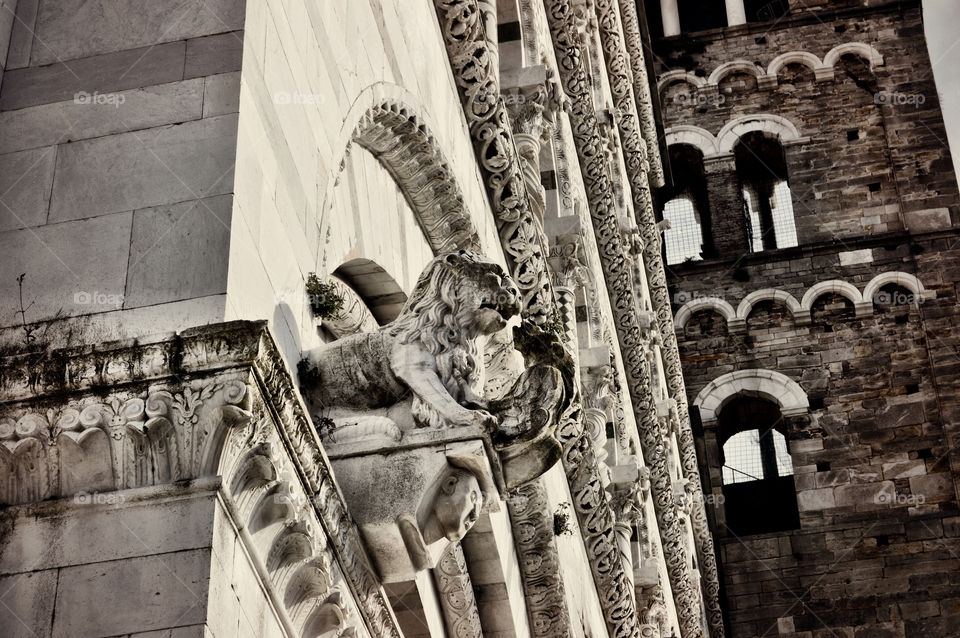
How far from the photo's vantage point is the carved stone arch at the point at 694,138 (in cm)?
2303

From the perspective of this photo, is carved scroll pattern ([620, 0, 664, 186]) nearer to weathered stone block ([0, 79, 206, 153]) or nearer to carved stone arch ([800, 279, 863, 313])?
carved stone arch ([800, 279, 863, 313])

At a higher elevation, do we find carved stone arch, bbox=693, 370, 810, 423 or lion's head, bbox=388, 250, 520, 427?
carved stone arch, bbox=693, 370, 810, 423

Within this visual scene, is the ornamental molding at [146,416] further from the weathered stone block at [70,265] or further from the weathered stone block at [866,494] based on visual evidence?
the weathered stone block at [866,494]

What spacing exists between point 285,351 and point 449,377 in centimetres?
42

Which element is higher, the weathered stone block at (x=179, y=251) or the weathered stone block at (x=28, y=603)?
the weathered stone block at (x=179, y=251)

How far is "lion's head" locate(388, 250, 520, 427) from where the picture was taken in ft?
12.1

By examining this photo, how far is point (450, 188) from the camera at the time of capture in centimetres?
572

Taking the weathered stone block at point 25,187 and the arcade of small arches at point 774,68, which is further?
the arcade of small arches at point 774,68

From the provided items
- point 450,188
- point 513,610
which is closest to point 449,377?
point 450,188

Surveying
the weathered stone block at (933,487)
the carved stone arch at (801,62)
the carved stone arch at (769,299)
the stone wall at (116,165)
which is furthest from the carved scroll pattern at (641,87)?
the stone wall at (116,165)

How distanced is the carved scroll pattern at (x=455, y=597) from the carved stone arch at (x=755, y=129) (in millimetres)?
17971

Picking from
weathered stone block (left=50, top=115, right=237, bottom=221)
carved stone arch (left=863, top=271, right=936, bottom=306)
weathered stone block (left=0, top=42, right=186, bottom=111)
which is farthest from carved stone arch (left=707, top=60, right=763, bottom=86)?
weathered stone block (left=50, top=115, right=237, bottom=221)

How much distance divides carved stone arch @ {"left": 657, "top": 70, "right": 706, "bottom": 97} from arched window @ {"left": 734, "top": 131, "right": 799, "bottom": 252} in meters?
1.28

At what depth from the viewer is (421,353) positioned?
3.70 metres
